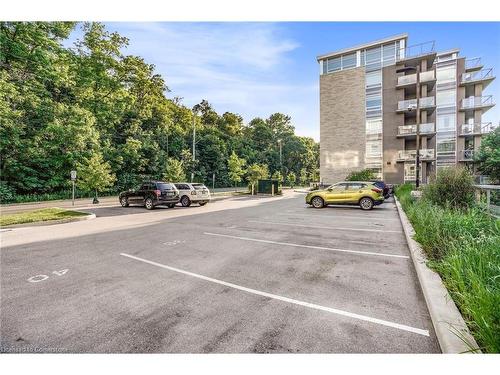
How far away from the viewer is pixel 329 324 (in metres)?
3.03

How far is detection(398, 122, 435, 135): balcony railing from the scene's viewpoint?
97.2 feet

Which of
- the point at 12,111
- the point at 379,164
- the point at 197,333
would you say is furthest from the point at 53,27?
the point at 379,164

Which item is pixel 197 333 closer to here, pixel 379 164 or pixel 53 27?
pixel 53 27

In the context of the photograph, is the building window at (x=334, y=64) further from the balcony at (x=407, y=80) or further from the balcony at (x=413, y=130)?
the balcony at (x=413, y=130)

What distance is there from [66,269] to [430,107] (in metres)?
35.7

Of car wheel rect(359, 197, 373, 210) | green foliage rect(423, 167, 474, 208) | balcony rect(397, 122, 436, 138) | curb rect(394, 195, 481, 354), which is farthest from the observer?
balcony rect(397, 122, 436, 138)

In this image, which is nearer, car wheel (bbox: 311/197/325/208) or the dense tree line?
car wheel (bbox: 311/197/325/208)

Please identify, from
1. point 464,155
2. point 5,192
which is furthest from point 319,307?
point 464,155

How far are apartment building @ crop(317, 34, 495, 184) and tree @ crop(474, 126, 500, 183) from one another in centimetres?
694

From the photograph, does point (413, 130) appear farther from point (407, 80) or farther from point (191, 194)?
point (191, 194)

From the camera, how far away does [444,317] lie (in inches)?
114

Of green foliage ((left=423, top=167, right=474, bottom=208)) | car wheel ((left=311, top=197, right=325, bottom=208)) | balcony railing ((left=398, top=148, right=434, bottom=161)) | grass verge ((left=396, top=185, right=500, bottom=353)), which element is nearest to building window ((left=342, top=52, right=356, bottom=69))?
balcony railing ((left=398, top=148, right=434, bottom=161))

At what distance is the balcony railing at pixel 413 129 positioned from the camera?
29.6 metres

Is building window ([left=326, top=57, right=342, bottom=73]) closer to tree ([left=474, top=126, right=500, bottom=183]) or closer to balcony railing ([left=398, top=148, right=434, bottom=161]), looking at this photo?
balcony railing ([left=398, top=148, right=434, bottom=161])
